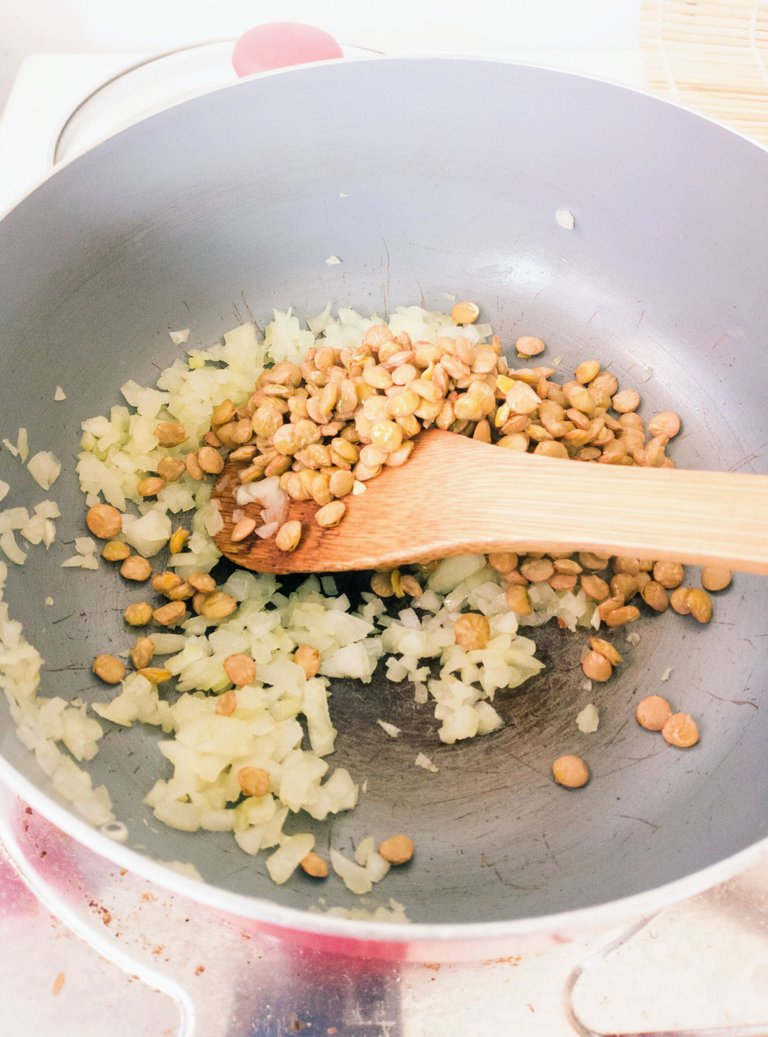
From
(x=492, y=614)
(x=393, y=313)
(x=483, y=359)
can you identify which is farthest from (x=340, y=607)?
(x=393, y=313)

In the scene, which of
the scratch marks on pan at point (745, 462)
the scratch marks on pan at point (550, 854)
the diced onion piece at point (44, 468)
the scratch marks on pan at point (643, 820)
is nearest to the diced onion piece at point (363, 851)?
the scratch marks on pan at point (550, 854)

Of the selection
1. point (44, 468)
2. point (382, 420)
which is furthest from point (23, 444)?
point (382, 420)

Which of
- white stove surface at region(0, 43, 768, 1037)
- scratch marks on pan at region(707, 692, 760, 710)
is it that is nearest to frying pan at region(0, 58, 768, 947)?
scratch marks on pan at region(707, 692, 760, 710)

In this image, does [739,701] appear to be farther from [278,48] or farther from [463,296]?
[278,48]

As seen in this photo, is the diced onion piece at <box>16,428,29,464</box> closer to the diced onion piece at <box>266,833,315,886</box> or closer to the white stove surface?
the white stove surface

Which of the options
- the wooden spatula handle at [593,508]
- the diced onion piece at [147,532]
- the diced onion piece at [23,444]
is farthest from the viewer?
the diced onion piece at [147,532]

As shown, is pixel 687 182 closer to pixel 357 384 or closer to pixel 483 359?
pixel 483 359

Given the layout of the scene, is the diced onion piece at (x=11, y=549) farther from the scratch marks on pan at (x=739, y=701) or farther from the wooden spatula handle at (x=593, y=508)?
the scratch marks on pan at (x=739, y=701)
